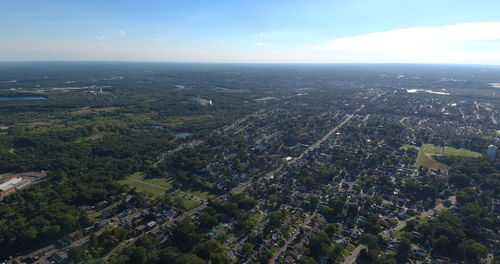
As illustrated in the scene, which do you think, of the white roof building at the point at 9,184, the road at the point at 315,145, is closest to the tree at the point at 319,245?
the road at the point at 315,145

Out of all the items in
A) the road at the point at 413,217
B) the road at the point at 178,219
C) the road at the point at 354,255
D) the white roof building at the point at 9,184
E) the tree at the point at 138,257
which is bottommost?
the road at the point at 354,255

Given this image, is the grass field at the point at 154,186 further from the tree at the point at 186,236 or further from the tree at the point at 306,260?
the tree at the point at 306,260

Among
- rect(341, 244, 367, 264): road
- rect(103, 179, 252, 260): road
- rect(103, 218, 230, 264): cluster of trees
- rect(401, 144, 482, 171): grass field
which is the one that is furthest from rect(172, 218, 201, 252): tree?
rect(401, 144, 482, 171): grass field

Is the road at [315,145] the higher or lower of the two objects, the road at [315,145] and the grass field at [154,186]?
the higher

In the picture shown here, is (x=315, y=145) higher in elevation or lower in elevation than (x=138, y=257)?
higher

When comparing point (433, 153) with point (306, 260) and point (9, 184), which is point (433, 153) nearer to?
point (306, 260)

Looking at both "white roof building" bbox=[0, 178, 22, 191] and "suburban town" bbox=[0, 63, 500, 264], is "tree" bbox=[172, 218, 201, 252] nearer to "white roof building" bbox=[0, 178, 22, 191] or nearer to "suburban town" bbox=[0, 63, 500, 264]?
"suburban town" bbox=[0, 63, 500, 264]

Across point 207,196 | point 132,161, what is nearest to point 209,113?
point 132,161

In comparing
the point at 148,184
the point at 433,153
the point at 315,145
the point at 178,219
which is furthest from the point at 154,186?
the point at 433,153

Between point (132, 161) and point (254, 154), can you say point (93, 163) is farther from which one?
point (254, 154)
